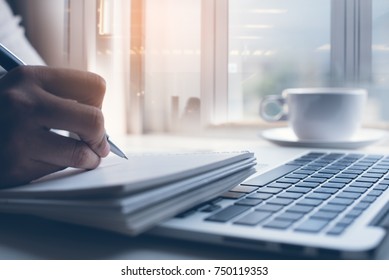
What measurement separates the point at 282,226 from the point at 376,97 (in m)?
0.84

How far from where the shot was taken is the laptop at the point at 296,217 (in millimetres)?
264

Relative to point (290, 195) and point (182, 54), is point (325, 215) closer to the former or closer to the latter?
point (290, 195)

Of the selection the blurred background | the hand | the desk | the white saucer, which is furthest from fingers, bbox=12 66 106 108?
the blurred background

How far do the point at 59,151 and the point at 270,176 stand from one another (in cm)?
20

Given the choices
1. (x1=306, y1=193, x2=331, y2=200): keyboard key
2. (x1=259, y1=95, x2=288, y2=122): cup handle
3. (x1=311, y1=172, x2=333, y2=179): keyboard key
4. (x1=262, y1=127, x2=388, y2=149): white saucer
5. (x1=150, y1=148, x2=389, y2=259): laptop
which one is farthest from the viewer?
(x1=259, y1=95, x2=288, y2=122): cup handle

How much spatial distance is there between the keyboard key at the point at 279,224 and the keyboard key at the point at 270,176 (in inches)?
4.7

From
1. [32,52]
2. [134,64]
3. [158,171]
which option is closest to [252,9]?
[134,64]

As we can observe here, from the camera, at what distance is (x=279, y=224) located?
289 millimetres

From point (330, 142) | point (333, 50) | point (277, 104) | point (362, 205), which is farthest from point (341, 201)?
point (333, 50)

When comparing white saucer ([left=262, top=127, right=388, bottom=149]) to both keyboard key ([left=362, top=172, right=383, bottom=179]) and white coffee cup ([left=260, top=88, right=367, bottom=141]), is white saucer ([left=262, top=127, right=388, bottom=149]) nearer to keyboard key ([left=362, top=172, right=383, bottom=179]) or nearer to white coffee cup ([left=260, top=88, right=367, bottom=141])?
white coffee cup ([left=260, top=88, right=367, bottom=141])

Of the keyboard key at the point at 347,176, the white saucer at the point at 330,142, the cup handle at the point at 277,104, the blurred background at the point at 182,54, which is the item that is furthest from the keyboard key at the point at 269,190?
the blurred background at the point at 182,54

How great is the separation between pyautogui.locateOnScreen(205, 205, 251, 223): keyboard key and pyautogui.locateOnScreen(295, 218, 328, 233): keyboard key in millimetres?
44

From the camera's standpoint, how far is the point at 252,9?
1.10 metres

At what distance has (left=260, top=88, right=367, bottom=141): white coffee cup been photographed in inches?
30.7
